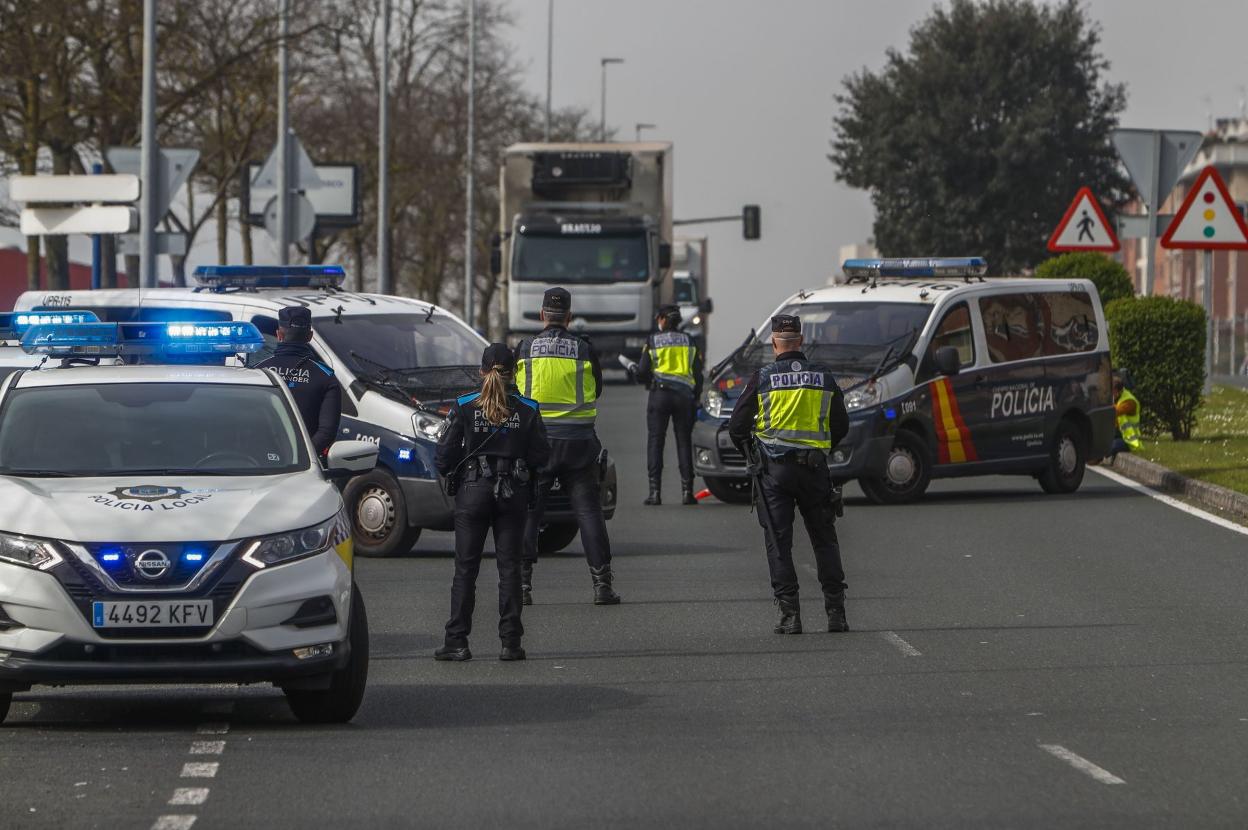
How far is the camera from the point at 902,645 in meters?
11.8

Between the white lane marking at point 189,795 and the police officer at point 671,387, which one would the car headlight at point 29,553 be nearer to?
the white lane marking at point 189,795

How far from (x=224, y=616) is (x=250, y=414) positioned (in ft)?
5.16

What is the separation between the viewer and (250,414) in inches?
400

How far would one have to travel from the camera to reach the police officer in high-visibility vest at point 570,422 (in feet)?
44.0

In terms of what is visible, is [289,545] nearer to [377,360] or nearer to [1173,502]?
[377,360]

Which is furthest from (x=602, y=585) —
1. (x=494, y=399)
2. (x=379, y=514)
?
(x=379, y=514)

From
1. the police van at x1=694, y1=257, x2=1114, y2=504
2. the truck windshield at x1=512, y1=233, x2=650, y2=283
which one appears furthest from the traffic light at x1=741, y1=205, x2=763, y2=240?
the police van at x1=694, y1=257, x2=1114, y2=504

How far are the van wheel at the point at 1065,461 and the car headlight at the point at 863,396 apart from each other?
7.90ft

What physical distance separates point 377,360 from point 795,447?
16.5 ft

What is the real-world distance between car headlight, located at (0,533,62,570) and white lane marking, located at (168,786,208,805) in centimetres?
119

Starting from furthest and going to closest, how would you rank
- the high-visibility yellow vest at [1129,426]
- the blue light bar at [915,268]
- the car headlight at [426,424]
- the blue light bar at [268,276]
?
the high-visibility yellow vest at [1129,426] < the blue light bar at [915,268] < the blue light bar at [268,276] < the car headlight at [426,424]

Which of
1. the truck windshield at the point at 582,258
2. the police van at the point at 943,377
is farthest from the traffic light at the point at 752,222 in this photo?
the police van at the point at 943,377

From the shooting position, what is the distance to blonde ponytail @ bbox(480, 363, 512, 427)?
440 inches

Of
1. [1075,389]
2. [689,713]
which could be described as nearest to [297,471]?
[689,713]
